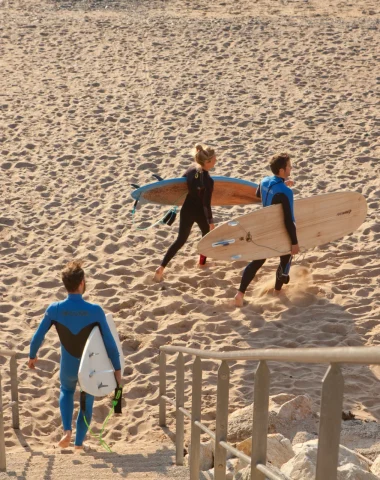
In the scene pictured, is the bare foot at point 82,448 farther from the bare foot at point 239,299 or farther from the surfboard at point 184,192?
the surfboard at point 184,192

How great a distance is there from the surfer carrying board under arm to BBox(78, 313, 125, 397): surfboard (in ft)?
8.64

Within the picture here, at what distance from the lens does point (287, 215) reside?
7.04m

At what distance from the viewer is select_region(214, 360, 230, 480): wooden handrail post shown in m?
3.08

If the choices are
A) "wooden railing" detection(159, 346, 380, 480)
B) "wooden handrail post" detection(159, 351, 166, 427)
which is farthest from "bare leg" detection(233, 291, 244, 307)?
"wooden railing" detection(159, 346, 380, 480)

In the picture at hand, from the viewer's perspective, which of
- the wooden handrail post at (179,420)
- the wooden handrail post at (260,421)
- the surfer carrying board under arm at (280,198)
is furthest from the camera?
the surfer carrying board under arm at (280,198)

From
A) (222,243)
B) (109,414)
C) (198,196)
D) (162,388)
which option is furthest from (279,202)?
(109,414)

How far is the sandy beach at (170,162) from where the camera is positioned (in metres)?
6.66

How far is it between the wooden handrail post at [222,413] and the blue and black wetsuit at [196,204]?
4282 millimetres

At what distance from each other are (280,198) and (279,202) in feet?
0.17

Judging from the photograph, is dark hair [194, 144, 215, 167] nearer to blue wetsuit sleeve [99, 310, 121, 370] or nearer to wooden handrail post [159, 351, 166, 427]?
wooden handrail post [159, 351, 166, 427]

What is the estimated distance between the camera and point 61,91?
44.7 ft

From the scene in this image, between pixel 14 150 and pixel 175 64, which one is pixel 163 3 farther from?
pixel 14 150

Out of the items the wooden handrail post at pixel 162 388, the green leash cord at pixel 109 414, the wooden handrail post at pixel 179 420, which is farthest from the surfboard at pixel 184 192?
the wooden handrail post at pixel 179 420

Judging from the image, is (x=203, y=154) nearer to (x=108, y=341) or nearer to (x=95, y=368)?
(x=108, y=341)
